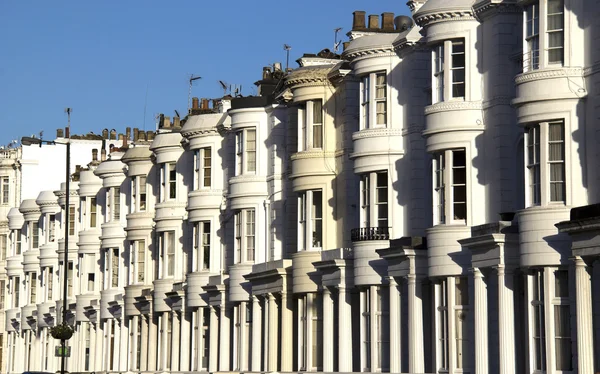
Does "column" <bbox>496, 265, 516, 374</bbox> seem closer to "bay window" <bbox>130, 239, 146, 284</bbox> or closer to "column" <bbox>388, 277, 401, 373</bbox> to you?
"column" <bbox>388, 277, 401, 373</bbox>

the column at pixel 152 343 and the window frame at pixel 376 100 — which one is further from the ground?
the window frame at pixel 376 100

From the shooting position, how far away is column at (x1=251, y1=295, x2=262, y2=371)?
58.5 m

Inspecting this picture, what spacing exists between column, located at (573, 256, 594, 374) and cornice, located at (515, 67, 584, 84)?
190 inches

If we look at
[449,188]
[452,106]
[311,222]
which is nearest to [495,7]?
[452,106]

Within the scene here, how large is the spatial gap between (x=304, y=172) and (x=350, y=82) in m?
3.84

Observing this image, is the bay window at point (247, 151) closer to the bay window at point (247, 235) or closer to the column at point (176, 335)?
the bay window at point (247, 235)

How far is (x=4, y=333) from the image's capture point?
96938 millimetres

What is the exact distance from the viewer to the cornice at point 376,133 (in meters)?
47.9

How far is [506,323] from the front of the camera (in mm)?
39562

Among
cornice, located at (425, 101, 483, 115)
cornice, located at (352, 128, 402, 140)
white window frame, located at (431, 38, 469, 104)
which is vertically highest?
white window frame, located at (431, 38, 469, 104)

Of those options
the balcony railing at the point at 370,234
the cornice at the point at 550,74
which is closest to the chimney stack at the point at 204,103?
the balcony railing at the point at 370,234

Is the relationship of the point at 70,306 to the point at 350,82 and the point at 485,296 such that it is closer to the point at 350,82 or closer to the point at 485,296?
the point at 350,82

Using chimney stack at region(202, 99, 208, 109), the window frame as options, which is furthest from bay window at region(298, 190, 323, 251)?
chimney stack at region(202, 99, 208, 109)

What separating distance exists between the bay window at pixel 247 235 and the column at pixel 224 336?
111 inches
